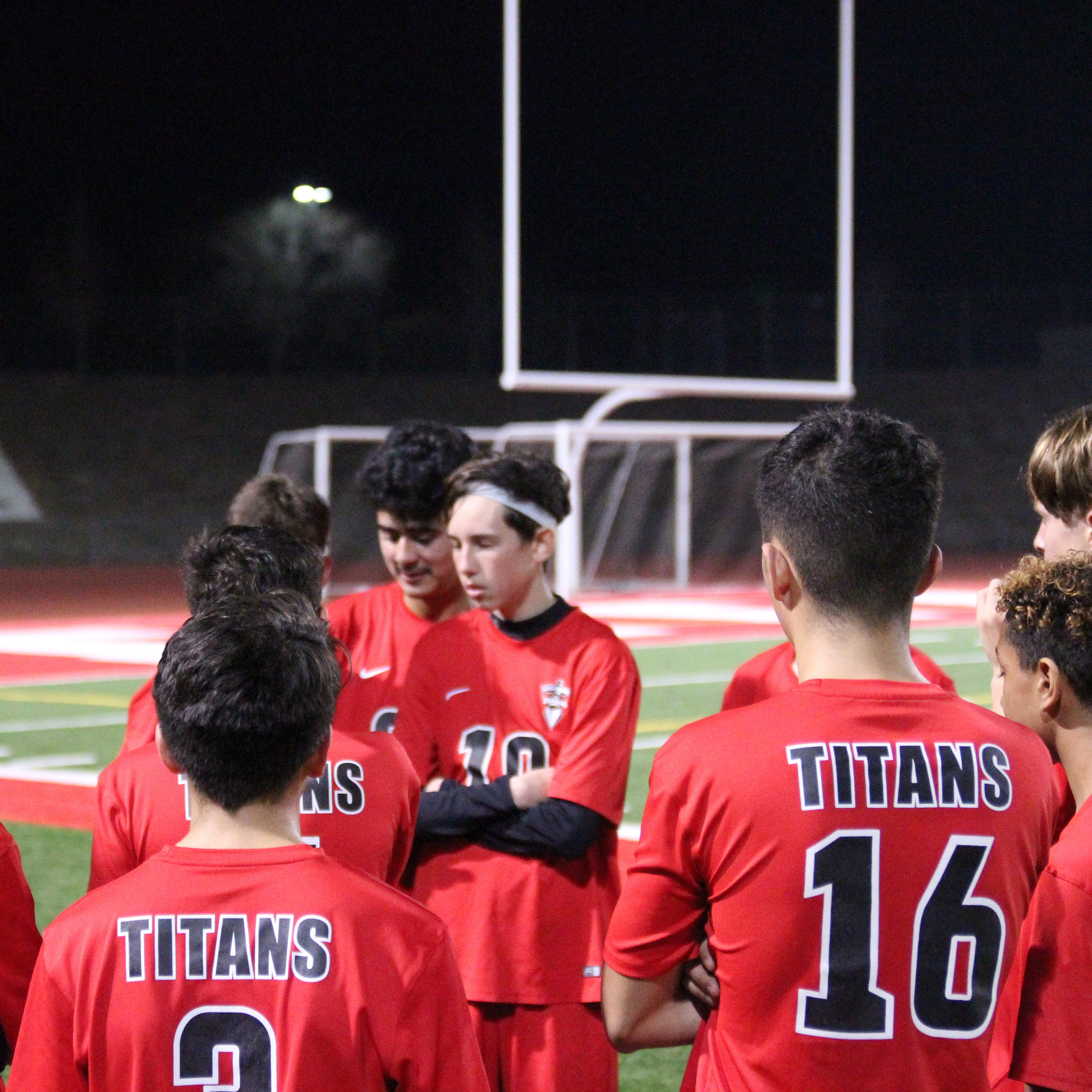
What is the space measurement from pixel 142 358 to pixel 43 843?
26011mm

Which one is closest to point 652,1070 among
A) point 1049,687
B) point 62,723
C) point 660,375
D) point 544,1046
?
point 544,1046

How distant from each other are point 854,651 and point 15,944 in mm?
1189

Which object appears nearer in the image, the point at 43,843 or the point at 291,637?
the point at 291,637

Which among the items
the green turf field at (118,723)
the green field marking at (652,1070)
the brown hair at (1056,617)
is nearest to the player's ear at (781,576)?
the brown hair at (1056,617)

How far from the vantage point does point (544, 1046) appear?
295cm

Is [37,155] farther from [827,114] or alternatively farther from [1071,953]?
[1071,953]

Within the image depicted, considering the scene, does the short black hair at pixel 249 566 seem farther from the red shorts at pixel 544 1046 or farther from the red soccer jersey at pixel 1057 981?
the red soccer jersey at pixel 1057 981

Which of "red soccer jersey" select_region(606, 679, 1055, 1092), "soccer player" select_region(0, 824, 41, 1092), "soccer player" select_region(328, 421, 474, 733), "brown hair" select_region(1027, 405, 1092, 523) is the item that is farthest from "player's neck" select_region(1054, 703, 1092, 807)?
"soccer player" select_region(328, 421, 474, 733)

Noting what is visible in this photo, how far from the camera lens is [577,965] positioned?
2963 mm

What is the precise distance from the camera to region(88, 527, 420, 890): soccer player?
2209 millimetres

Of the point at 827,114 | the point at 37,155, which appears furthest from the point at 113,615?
the point at 37,155

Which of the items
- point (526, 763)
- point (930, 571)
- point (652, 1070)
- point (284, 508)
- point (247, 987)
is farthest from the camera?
point (652, 1070)

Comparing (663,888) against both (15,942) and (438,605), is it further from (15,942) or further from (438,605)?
(438,605)

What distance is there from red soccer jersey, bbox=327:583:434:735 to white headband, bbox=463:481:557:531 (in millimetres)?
357
